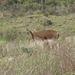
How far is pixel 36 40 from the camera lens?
10500 mm

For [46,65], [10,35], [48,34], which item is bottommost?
[10,35]

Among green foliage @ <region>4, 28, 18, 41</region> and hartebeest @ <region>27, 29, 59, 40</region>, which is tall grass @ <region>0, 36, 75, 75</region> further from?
green foliage @ <region>4, 28, 18, 41</region>

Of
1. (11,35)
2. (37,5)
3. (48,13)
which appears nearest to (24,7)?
(37,5)

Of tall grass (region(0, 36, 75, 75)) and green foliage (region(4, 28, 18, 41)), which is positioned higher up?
tall grass (region(0, 36, 75, 75))

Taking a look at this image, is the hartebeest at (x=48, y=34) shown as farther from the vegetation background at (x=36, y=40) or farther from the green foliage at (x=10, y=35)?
the green foliage at (x=10, y=35)

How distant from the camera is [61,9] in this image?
22.1 metres

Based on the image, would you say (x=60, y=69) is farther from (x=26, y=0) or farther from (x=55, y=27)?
(x=26, y=0)

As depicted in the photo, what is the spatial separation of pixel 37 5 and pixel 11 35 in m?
9.22

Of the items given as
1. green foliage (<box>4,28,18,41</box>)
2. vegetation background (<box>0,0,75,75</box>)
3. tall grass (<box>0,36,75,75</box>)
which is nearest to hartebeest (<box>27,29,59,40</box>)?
vegetation background (<box>0,0,75,75</box>)

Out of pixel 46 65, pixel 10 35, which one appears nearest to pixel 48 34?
pixel 10 35

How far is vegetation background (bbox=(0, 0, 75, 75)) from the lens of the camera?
16.0 feet

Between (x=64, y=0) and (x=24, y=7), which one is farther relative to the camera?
(x=64, y=0)

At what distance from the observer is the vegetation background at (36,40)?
4.88 meters

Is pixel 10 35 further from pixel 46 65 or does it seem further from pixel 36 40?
pixel 46 65
